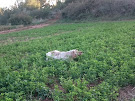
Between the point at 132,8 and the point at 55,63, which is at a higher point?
→ the point at 132,8

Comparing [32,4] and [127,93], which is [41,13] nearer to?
[32,4]

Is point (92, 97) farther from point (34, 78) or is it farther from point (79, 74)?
point (34, 78)

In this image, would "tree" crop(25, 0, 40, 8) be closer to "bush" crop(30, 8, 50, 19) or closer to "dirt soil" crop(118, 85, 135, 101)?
"bush" crop(30, 8, 50, 19)

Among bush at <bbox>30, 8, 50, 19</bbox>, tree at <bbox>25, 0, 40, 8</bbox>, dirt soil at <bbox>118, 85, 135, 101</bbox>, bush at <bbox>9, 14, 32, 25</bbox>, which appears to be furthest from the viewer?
tree at <bbox>25, 0, 40, 8</bbox>

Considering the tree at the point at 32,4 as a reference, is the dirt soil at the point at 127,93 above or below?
below

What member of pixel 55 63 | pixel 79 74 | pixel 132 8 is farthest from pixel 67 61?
pixel 132 8

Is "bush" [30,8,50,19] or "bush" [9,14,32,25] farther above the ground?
"bush" [30,8,50,19]

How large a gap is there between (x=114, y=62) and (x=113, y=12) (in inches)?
951

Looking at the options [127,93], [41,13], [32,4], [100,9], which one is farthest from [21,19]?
[127,93]

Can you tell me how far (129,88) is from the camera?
14.6 ft

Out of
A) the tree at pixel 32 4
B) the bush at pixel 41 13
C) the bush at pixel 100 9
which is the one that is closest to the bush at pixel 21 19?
the bush at pixel 41 13

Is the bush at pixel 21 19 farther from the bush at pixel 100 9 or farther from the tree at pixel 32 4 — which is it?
the tree at pixel 32 4

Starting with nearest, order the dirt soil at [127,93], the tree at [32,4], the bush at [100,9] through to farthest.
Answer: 1. the dirt soil at [127,93]
2. the bush at [100,9]
3. the tree at [32,4]

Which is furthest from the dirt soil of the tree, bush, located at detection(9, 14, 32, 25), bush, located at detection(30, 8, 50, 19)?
the tree
